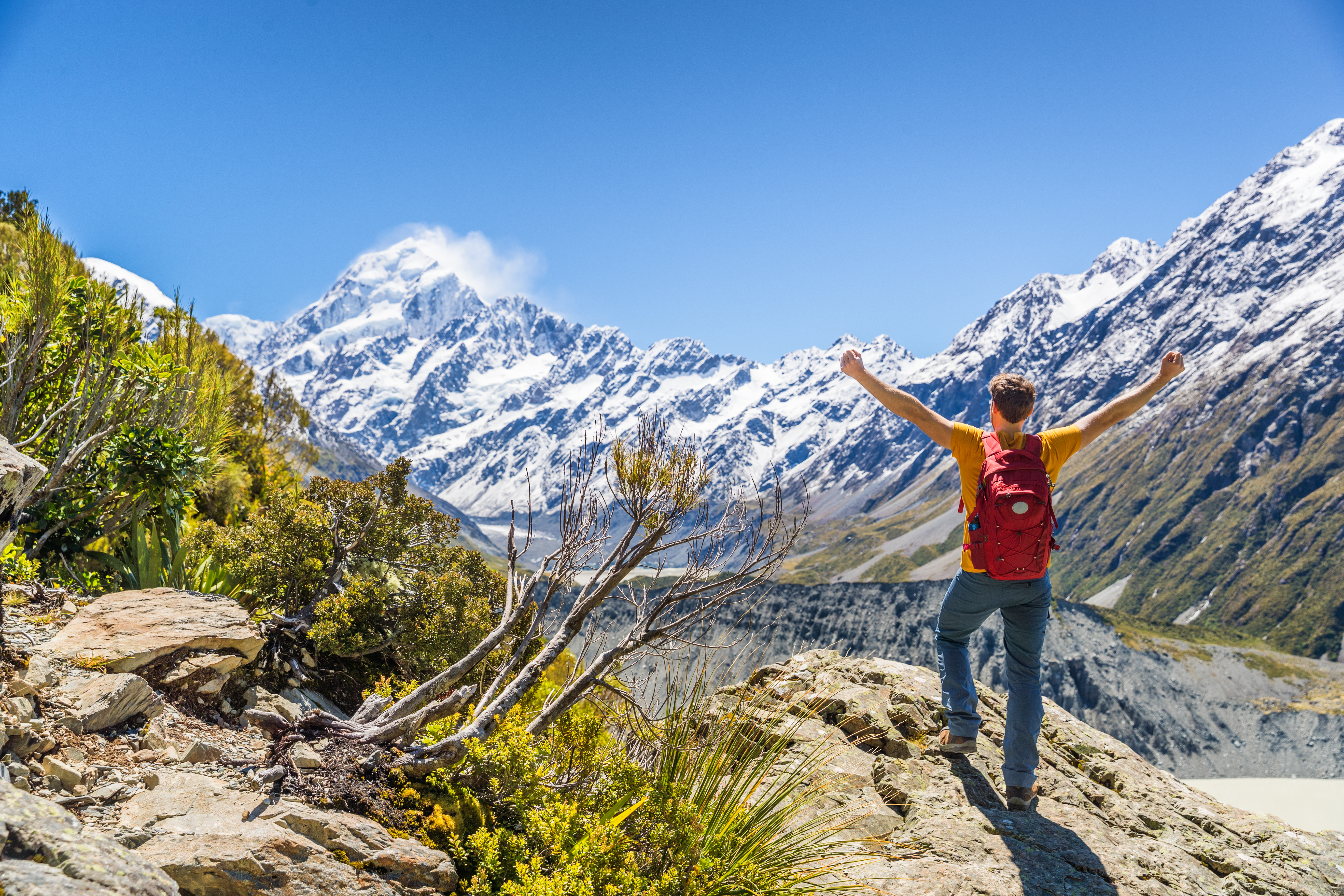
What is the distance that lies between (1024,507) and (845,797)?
260 cm

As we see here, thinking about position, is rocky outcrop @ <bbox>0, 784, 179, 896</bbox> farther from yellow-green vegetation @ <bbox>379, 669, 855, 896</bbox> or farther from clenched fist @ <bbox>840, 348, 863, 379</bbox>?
clenched fist @ <bbox>840, 348, 863, 379</bbox>

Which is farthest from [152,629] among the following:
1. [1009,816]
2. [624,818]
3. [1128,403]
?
[1128,403]

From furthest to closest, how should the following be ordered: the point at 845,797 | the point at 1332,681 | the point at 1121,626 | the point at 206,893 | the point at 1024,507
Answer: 1. the point at 1332,681
2. the point at 1121,626
3. the point at 845,797
4. the point at 1024,507
5. the point at 206,893

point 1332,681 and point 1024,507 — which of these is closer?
point 1024,507

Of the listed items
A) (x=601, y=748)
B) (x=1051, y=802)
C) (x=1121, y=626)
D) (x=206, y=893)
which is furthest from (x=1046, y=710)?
(x=1121, y=626)

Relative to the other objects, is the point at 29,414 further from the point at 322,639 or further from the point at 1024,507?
the point at 1024,507

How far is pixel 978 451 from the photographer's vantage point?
16.5 feet

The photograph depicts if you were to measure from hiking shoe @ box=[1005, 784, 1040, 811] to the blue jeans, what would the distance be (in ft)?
0.10

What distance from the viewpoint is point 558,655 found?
516 centimetres

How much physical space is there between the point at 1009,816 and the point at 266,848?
479 centimetres

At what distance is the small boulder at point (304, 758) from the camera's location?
154 inches

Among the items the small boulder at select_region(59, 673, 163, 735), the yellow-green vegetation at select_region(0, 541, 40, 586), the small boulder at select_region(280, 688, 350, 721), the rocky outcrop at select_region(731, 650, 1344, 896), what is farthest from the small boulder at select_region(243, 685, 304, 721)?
the rocky outcrop at select_region(731, 650, 1344, 896)

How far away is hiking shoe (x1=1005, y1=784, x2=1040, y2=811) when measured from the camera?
515cm

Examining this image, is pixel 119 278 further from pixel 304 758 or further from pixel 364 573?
pixel 304 758
